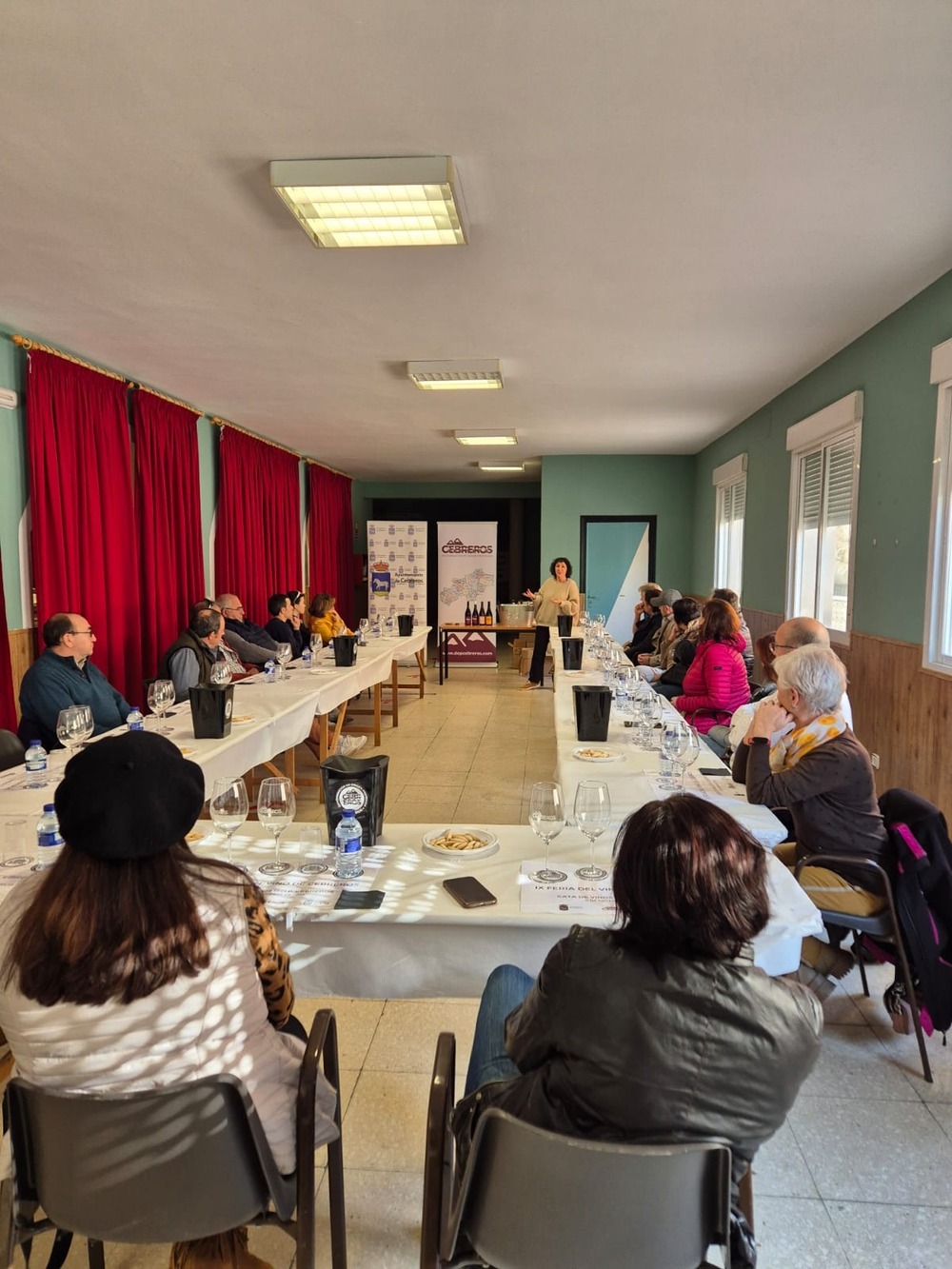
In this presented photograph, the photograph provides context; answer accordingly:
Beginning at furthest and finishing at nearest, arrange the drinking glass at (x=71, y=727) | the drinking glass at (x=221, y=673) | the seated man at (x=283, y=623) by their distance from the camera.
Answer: the seated man at (x=283, y=623) → the drinking glass at (x=221, y=673) → the drinking glass at (x=71, y=727)

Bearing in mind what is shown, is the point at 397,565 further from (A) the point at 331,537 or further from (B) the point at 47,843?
(B) the point at 47,843

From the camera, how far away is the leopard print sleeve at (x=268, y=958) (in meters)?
1.31

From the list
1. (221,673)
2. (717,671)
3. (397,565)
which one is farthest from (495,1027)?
(397,565)

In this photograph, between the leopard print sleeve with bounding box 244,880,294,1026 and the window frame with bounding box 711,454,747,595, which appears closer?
the leopard print sleeve with bounding box 244,880,294,1026

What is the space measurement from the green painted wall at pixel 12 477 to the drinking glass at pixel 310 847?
3.58 metres

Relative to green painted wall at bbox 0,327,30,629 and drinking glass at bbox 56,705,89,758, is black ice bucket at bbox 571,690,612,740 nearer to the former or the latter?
drinking glass at bbox 56,705,89,758

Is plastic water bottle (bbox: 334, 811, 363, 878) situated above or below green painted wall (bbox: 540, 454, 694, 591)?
below

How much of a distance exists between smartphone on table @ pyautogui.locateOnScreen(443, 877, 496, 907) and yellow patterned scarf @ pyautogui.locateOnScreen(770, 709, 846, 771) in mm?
1135

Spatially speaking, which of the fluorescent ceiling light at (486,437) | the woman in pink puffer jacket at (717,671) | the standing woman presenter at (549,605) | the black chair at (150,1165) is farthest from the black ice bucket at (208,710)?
the standing woman presenter at (549,605)

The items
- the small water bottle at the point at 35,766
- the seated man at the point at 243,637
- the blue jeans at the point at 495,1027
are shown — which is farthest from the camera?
the seated man at the point at 243,637

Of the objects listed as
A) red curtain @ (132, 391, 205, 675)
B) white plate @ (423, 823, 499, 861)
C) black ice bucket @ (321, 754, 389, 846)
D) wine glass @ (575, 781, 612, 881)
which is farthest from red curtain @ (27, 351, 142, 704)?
wine glass @ (575, 781, 612, 881)

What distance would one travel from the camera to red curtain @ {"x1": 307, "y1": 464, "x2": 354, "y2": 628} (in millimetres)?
11289

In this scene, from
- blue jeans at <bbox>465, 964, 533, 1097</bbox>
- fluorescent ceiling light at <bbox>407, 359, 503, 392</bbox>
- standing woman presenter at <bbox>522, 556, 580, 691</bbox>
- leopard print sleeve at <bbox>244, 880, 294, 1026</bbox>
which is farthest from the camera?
standing woman presenter at <bbox>522, 556, 580, 691</bbox>

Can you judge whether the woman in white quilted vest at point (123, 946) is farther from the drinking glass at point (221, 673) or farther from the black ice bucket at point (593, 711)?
the drinking glass at point (221, 673)
